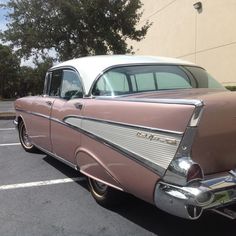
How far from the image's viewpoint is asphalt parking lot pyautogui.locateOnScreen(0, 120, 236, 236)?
4316 millimetres

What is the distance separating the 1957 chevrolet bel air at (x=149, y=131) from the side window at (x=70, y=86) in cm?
1

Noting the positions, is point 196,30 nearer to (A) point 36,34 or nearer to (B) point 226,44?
(B) point 226,44

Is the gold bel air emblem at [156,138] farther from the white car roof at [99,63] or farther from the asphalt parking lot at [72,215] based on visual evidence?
the white car roof at [99,63]

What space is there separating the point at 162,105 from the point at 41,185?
286 centimetres

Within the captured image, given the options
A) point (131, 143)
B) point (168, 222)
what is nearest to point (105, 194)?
point (168, 222)

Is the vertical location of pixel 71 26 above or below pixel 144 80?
above

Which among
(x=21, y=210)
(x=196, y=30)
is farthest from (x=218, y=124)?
(x=196, y=30)

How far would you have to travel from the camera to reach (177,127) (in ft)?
11.6

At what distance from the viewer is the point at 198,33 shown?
2191 centimetres

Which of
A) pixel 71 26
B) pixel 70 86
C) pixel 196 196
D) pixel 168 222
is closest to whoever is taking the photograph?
pixel 196 196

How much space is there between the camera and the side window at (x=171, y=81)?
5.05 m

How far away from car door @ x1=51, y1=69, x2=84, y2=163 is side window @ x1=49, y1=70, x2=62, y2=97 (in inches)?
6.9

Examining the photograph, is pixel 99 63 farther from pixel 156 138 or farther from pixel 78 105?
pixel 156 138

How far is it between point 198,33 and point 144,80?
57.8 ft
